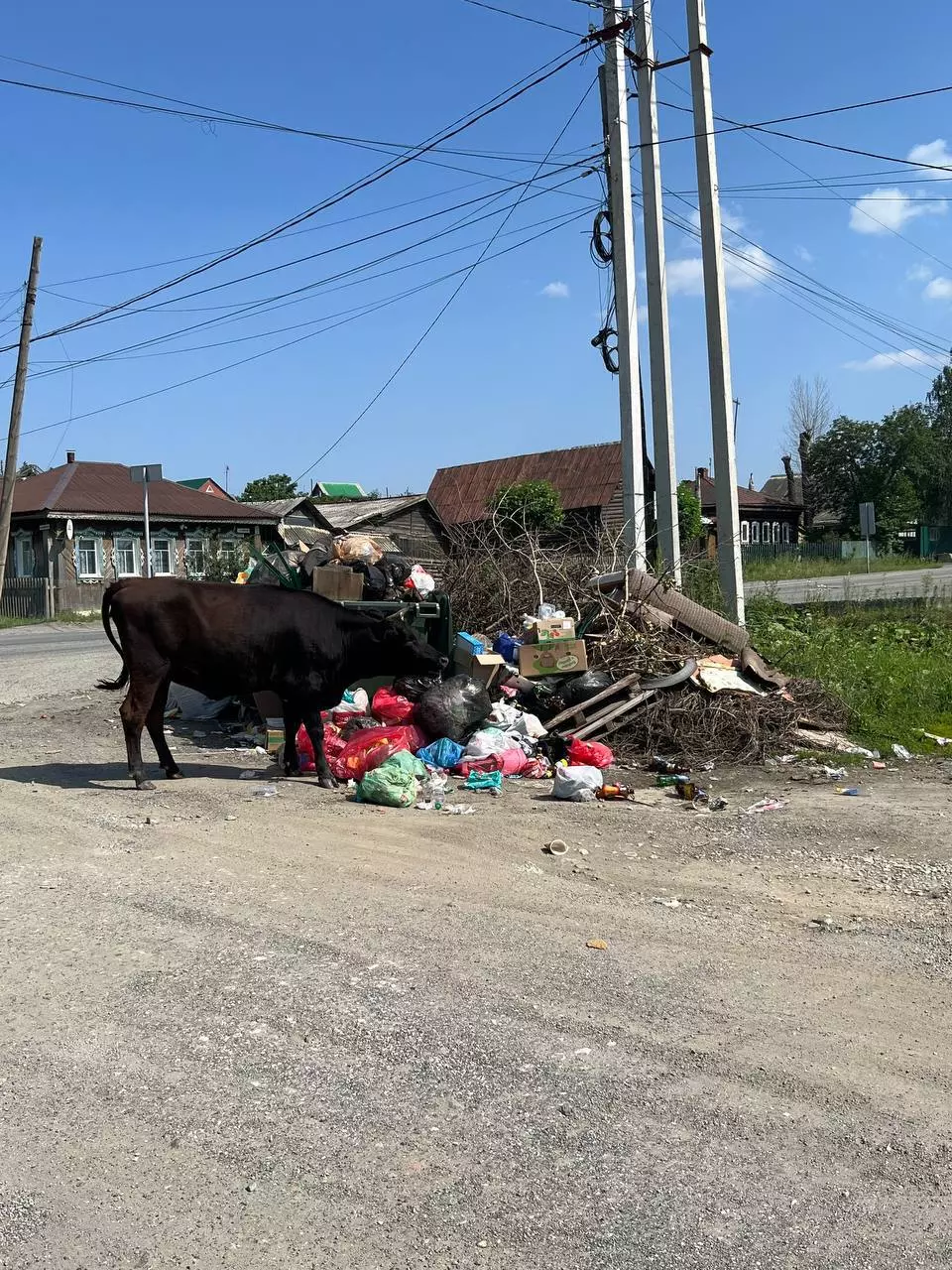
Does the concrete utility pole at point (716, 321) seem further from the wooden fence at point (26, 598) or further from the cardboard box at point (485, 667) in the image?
the wooden fence at point (26, 598)

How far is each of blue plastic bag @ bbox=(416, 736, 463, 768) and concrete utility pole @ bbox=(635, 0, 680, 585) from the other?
186 inches

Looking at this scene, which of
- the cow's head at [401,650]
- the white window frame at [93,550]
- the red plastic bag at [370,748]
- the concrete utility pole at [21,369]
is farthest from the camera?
the white window frame at [93,550]

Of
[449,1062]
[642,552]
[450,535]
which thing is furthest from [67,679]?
[449,1062]

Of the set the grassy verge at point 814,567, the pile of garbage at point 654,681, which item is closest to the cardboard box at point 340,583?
the pile of garbage at point 654,681

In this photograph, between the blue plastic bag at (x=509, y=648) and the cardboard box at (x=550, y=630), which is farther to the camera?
the blue plastic bag at (x=509, y=648)

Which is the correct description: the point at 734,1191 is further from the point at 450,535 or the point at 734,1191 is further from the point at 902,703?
the point at 450,535

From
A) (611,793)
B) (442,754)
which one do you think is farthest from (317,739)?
(611,793)

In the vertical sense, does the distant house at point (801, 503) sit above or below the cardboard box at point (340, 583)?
above

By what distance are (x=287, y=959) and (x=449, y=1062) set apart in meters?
1.19

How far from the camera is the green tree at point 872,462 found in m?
65.6

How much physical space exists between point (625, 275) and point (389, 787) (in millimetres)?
7735

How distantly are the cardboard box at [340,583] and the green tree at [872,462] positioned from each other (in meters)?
57.4

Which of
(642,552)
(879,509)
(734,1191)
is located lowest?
(734,1191)

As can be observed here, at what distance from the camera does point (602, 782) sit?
30.6 feet
